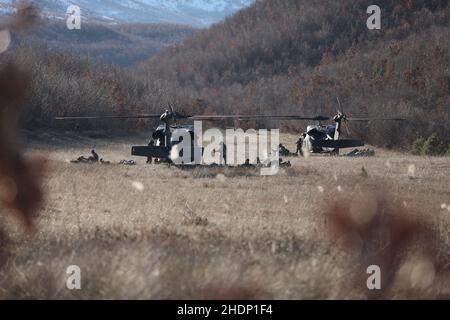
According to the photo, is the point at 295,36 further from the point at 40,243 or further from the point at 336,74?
the point at 40,243

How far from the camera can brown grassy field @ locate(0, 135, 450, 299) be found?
947 centimetres

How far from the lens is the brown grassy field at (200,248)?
9469 millimetres

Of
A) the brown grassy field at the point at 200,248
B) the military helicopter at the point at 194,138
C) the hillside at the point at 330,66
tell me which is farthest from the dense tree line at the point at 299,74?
the brown grassy field at the point at 200,248

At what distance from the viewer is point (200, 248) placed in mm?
11969

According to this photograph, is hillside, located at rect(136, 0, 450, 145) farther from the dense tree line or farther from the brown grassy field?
the brown grassy field

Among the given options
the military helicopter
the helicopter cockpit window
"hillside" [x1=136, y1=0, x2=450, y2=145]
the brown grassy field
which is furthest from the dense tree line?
the brown grassy field

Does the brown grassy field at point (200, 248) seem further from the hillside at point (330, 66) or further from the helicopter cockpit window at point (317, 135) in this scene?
the hillside at point (330, 66)

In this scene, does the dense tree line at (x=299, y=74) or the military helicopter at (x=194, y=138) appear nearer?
the military helicopter at (x=194, y=138)

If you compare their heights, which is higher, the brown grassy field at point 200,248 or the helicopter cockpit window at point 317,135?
the helicopter cockpit window at point 317,135

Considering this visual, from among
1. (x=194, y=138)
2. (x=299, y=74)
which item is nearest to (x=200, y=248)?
(x=194, y=138)

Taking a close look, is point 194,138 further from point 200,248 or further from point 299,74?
point 299,74

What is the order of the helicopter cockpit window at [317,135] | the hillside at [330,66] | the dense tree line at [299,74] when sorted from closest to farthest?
the helicopter cockpit window at [317,135] → the dense tree line at [299,74] → the hillside at [330,66]

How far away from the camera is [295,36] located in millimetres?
179875

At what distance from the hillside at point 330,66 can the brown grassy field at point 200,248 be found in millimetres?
64830
